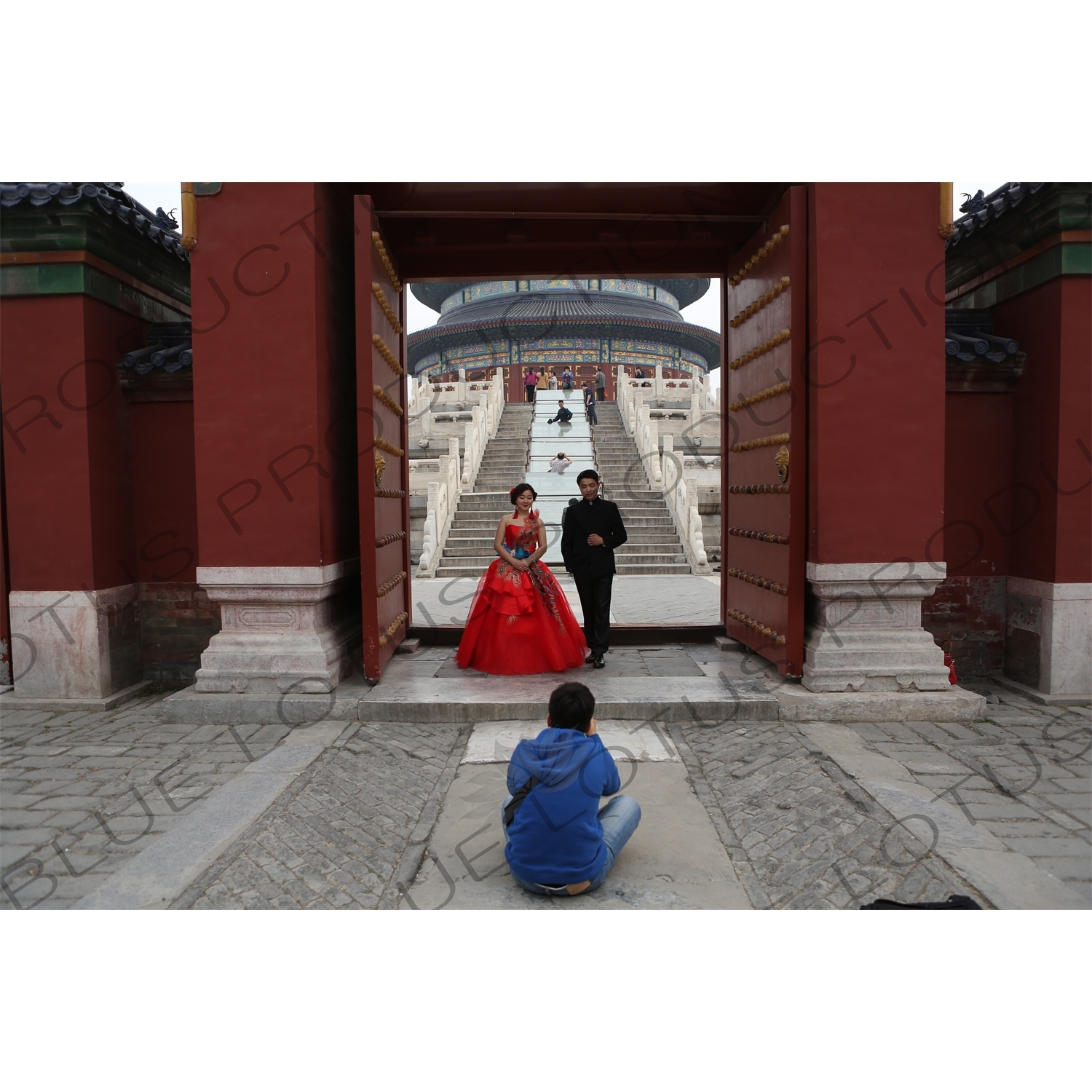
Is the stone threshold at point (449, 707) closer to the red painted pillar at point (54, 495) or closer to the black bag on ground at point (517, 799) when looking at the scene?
the red painted pillar at point (54, 495)

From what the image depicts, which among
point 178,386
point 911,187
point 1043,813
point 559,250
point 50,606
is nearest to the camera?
point 1043,813

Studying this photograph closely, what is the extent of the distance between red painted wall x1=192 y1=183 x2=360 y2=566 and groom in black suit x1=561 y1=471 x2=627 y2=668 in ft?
5.59

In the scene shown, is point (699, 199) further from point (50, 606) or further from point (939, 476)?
point (50, 606)

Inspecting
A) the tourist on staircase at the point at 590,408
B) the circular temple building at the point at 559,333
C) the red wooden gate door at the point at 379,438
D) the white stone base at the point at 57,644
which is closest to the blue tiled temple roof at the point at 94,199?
the red wooden gate door at the point at 379,438

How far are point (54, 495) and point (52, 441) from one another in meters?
0.37

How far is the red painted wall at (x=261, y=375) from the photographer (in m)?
4.62

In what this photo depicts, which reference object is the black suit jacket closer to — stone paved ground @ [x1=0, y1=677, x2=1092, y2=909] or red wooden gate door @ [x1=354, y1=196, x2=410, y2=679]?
red wooden gate door @ [x1=354, y1=196, x2=410, y2=679]

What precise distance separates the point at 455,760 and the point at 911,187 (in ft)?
13.6

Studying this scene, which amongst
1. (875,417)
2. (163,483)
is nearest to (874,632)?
(875,417)

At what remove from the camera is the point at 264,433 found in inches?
184

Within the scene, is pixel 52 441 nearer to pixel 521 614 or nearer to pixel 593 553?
pixel 521 614

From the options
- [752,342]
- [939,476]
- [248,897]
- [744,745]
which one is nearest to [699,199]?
[752,342]

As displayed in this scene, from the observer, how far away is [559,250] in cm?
626

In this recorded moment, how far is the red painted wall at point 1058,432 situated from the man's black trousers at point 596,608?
2.94 meters
